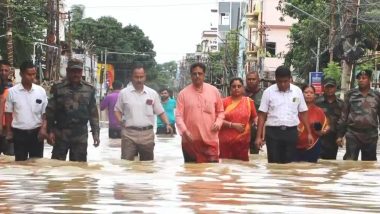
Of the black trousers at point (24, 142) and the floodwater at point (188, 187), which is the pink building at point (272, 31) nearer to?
the black trousers at point (24, 142)

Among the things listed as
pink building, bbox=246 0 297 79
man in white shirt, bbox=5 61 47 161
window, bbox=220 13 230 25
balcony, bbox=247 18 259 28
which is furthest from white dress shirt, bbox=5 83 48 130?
window, bbox=220 13 230 25

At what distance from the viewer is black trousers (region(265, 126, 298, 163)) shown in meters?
9.35

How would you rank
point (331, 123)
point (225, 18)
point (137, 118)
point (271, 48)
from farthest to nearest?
point (225, 18)
point (271, 48)
point (331, 123)
point (137, 118)

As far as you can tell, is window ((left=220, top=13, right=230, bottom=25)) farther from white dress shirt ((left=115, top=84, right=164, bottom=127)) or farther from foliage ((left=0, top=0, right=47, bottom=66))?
white dress shirt ((left=115, top=84, right=164, bottom=127))

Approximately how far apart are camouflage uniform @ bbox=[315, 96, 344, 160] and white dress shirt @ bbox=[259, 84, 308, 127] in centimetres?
123

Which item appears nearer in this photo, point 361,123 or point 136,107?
point 136,107

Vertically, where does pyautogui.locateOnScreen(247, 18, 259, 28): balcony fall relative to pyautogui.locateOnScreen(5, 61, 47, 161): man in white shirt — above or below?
above

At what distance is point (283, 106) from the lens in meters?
9.35

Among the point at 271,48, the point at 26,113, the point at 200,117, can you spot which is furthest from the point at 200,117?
the point at 271,48

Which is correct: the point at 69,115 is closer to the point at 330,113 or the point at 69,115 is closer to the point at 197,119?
the point at 197,119

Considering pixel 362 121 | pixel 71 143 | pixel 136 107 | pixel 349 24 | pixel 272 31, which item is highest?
pixel 272 31

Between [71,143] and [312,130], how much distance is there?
2.69 metres

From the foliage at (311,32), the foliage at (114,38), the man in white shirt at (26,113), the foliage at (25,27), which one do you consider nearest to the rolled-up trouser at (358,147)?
the man in white shirt at (26,113)

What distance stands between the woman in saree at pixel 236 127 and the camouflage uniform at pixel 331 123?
4.60 ft
